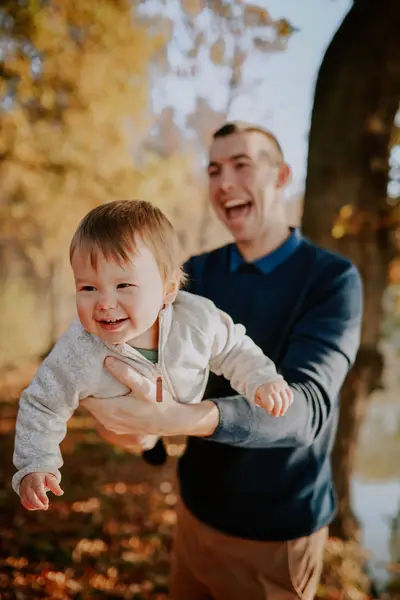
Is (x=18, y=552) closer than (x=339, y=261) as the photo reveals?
No

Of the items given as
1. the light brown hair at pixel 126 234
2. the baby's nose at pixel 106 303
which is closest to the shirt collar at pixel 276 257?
the light brown hair at pixel 126 234

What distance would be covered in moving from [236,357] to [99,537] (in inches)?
66.4

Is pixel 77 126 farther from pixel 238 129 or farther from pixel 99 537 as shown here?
pixel 99 537

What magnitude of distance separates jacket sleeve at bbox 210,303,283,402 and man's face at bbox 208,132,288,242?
0.27 metres

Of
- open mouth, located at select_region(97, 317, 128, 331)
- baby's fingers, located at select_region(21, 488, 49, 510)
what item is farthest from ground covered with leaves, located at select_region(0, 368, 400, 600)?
open mouth, located at select_region(97, 317, 128, 331)

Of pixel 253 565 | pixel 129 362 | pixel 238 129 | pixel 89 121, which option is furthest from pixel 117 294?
pixel 89 121

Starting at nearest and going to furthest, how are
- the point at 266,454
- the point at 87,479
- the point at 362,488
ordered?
the point at 266,454 < the point at 362,488 < the point at 87,479

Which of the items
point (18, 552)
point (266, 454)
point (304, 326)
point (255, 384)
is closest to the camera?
point (255, 384)

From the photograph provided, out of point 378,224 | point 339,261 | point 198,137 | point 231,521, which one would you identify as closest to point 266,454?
point 231,521

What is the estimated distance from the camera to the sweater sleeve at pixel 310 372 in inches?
36.1

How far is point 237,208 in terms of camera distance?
1.14m

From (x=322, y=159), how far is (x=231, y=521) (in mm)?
1237

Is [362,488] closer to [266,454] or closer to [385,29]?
[266,454]

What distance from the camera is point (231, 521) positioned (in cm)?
119
